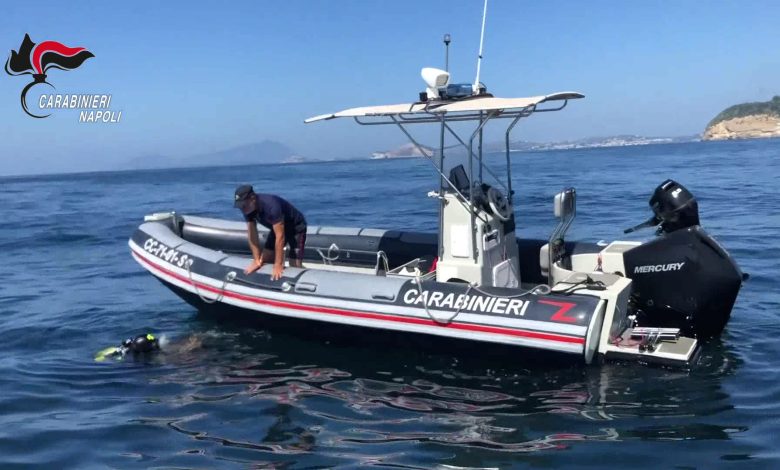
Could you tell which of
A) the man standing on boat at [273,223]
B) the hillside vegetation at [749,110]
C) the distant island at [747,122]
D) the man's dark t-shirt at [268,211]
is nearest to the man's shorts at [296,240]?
the man standing on boat at [273,223]

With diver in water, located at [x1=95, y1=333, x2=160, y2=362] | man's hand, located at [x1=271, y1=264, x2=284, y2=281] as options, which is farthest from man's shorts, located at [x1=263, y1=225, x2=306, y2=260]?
diver in water, located at [x1=95, y1=333, x2=160, y2=362]

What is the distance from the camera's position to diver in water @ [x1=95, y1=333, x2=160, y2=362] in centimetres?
611

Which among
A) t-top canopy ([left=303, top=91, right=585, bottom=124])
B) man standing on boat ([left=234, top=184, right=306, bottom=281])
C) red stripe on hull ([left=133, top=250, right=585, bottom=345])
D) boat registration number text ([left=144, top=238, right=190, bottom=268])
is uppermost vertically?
t-top canopy ([left=303, top=91, right=585, bottom=124])

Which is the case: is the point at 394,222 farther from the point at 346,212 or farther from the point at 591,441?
the point at 591,441

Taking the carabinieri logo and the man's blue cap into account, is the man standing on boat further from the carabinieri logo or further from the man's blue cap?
the carabinieri logo

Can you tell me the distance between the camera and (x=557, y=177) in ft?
90.3

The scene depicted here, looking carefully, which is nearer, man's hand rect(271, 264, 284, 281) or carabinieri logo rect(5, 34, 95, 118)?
man's hand rect(271, 264, 284, 281)

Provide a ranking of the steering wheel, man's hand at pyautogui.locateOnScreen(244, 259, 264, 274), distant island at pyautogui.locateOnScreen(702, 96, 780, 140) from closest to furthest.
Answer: the steering wheel < man's hand at pyautogui.locateOnScreen(244, 259, 264, 274) < distant island at pyautogui.locateOnScreen(702, 96, 780, 140)

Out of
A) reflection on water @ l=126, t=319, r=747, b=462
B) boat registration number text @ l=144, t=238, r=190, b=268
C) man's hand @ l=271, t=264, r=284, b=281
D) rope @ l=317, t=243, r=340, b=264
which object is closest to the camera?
reflection on water @ l=126, t=319, r=747, b=462

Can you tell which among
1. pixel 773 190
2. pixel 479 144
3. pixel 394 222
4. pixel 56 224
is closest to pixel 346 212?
pixel 394 222

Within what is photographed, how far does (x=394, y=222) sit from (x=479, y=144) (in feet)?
29.5

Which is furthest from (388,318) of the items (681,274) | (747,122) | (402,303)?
(747,122)

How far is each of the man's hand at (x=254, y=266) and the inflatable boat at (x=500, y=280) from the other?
0.07 metres

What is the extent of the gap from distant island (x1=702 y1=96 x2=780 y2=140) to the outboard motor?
9671cm
